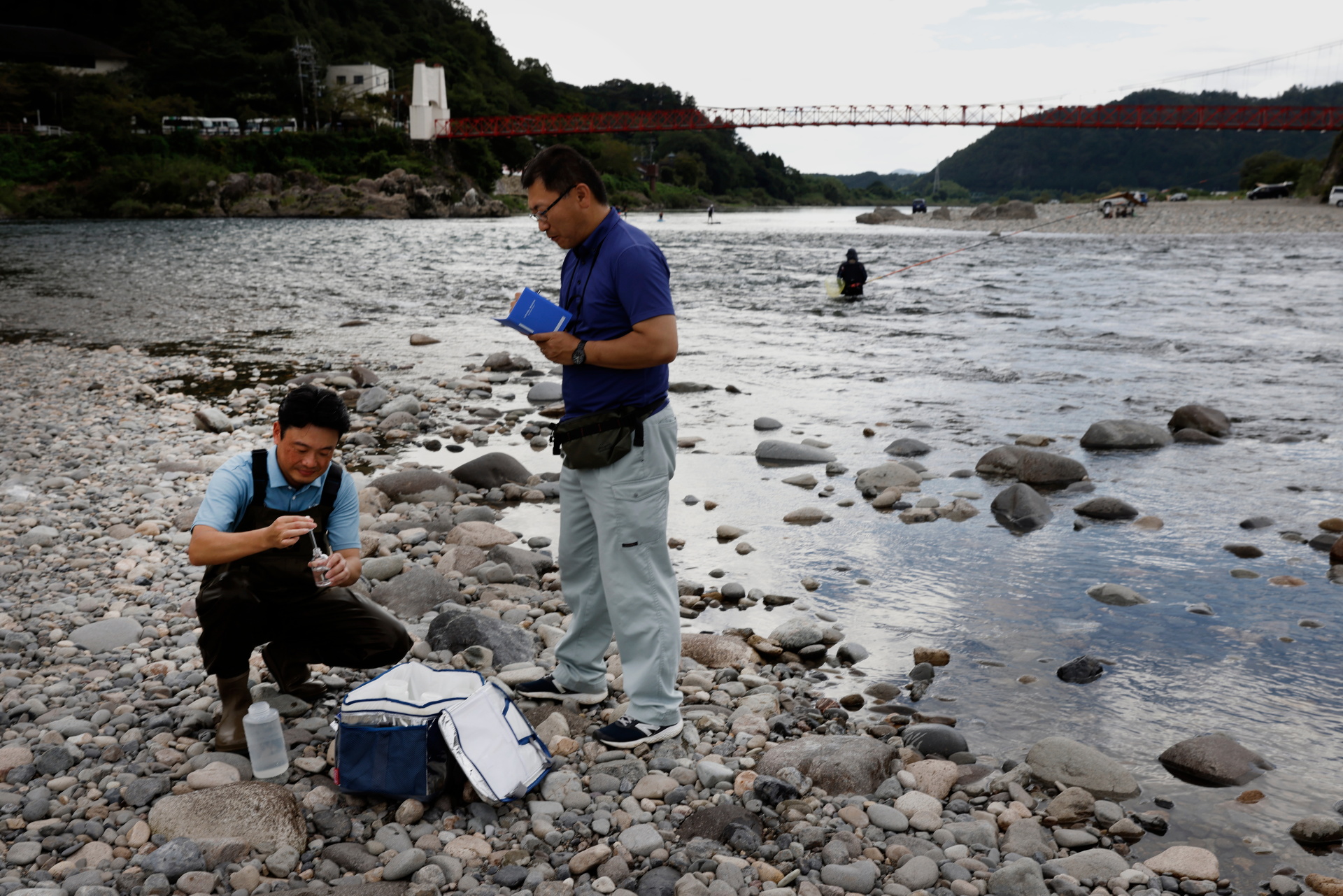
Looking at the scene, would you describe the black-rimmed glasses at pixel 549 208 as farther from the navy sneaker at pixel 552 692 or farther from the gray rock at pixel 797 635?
the gray rock at pixel 797 635

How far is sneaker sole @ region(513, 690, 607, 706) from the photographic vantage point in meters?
4.12

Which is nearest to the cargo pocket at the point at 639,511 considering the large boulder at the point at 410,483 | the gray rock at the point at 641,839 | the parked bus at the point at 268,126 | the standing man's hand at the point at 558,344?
the standing man's hand at the point at 558,344

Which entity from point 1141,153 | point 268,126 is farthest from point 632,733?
point 1141,153

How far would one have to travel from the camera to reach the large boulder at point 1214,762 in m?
3.73

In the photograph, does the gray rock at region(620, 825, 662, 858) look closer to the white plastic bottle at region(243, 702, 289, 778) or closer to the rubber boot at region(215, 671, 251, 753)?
the white plastic bottle at region(243, 702, 289, 778)

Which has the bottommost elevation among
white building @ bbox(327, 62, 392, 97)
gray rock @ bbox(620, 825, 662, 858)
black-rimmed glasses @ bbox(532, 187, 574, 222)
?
gray rock @ bbox(620, 825, 662, 858)

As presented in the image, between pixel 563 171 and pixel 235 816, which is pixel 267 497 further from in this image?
pixel 563 171

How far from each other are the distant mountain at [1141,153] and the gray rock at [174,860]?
504 ft

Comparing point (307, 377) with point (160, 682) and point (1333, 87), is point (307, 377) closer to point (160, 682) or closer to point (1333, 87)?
point (160, 682)

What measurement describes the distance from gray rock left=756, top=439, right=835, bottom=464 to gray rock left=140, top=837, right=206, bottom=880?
20.8 ft

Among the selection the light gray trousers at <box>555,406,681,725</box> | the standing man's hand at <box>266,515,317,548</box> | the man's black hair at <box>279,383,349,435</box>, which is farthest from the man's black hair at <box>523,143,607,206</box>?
the standing man's hand at <box>266,515,317,548</box>

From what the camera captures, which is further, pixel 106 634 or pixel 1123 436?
pixel 1123 436

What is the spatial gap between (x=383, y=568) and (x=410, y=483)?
175 cm

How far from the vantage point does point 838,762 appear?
364 cm
